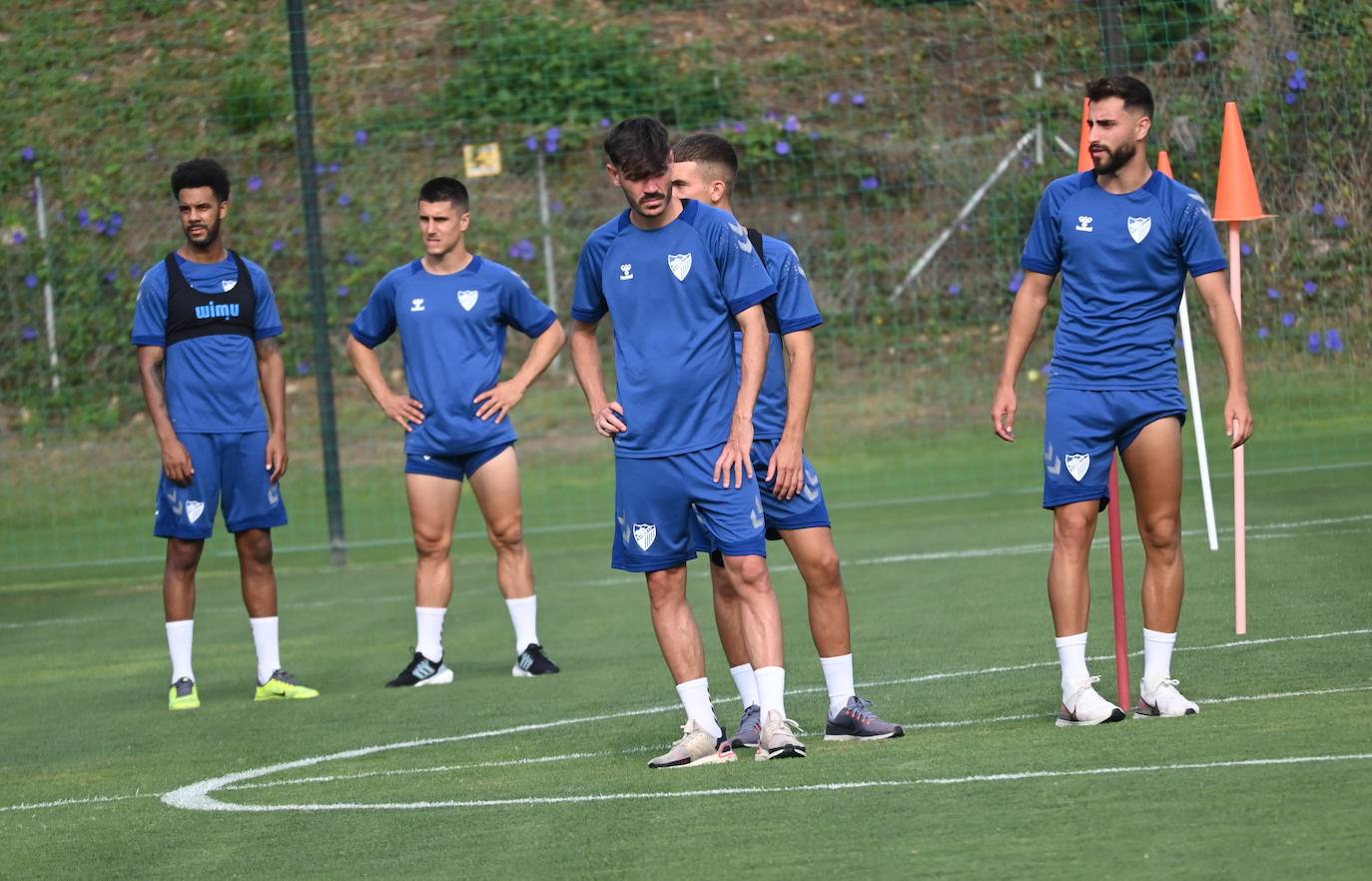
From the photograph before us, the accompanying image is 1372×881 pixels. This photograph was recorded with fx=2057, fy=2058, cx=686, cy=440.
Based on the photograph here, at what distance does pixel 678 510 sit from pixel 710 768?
2.50 ft

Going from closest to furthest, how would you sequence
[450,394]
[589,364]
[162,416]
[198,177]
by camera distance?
[589,364] → [198,177] → [162,416] → [450,394]

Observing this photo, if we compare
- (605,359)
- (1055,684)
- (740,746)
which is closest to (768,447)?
(740,746)

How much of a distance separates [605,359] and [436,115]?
2806 mm

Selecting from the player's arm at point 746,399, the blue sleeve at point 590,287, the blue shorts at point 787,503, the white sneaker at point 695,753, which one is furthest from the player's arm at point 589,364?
the white sneaker at point 695,753

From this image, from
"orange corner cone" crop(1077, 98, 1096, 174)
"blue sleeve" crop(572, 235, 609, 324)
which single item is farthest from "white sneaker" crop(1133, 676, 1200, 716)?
"blue sleeve" crop(572, 235, 609, 324)

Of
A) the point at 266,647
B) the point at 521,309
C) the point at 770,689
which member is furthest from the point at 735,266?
the point at 266,647

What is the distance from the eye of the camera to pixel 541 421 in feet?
54.6

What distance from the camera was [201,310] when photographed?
346 inches

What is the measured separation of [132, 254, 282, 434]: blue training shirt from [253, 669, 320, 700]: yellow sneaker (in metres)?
1.07

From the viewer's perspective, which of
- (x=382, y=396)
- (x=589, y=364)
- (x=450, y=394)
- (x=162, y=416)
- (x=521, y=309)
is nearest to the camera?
(x=589, y=364)

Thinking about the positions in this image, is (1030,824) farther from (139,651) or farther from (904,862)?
(139,651)

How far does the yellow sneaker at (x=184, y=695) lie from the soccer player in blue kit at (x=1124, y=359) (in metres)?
3.86

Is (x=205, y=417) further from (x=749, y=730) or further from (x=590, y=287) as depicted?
(x=749, y=730)

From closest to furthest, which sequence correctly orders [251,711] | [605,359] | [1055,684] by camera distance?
1. [1055,684]
2. [251,711]
3. [605,359]
